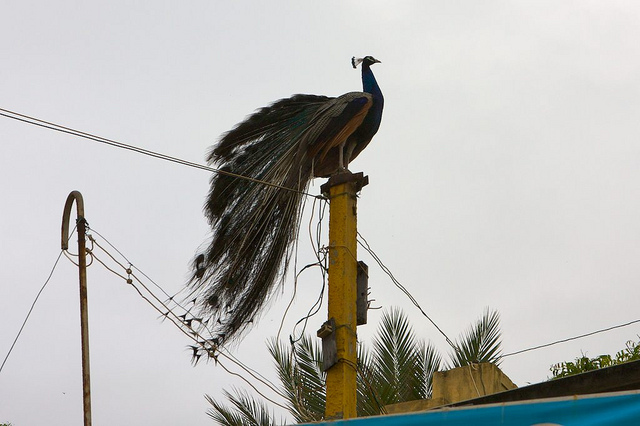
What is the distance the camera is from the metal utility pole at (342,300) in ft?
20.4

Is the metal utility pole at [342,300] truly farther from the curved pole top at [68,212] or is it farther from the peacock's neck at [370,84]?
the curved pole top at [68,212]

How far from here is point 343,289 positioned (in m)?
6.47

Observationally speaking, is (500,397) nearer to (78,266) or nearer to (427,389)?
(78,266)

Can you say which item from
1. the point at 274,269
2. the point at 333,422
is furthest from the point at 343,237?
the point at 333,422

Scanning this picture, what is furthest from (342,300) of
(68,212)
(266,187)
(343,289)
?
(68,212)

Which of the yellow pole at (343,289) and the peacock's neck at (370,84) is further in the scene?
the peacock's neck at (370,84)

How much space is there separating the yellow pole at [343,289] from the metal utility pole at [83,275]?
1616mm

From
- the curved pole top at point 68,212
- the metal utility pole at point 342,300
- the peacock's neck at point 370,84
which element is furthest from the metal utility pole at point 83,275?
the peacock's neck at point 370,84

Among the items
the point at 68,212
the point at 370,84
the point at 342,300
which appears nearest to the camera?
the point at 342,300

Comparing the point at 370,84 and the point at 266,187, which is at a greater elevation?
the point at 370,84

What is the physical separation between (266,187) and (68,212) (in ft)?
5.14

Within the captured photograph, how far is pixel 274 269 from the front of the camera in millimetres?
7176

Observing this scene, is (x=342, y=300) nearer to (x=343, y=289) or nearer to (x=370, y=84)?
(x=343, y=289)

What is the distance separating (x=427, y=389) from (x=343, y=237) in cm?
426
